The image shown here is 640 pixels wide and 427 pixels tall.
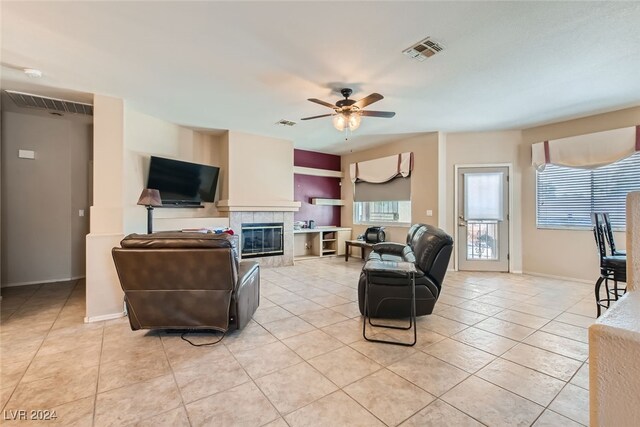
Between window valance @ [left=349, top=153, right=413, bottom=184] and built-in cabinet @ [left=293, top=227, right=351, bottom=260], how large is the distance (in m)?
1.44

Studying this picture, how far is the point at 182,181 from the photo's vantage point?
475 cm

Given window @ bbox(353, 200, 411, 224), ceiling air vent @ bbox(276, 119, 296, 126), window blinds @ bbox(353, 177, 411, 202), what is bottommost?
window @ bbox(353, 200, 411, 224)

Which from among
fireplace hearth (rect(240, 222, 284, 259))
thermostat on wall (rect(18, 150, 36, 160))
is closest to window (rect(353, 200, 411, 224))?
fireplace hearth (rect(240, 222, 284, 259))

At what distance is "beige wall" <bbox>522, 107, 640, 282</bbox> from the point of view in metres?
4.20

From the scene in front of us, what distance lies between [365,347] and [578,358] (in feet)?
5.46

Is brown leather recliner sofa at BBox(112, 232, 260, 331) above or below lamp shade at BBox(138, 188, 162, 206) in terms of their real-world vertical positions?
below

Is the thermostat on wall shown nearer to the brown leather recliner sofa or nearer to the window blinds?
the brown leather recliner sofa

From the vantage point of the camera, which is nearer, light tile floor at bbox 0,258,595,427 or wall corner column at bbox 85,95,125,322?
light tile floor at bbox 0,258,595,427

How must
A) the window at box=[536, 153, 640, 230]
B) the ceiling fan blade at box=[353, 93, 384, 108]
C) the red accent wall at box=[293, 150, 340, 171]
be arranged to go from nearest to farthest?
the ceiling fan blade at box=[353, 93, 384, 108], the window at box=[536, 153, 640, 230], the red accent wall at box=[293, 150, 340, 171]

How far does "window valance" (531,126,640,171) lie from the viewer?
3.96 m

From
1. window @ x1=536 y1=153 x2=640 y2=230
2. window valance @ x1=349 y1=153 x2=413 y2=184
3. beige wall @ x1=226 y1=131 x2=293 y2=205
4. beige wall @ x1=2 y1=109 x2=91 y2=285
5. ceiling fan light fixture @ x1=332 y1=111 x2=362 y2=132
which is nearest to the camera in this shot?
ceiling fan light fixture @ x1=332 y1=111 x2=362 y2=132

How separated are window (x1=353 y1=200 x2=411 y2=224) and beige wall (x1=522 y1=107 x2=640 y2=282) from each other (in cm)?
212

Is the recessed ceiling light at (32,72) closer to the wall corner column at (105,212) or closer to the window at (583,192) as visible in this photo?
the wall corner column at (105,212)

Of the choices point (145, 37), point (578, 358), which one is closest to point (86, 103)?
point (145, 37)
